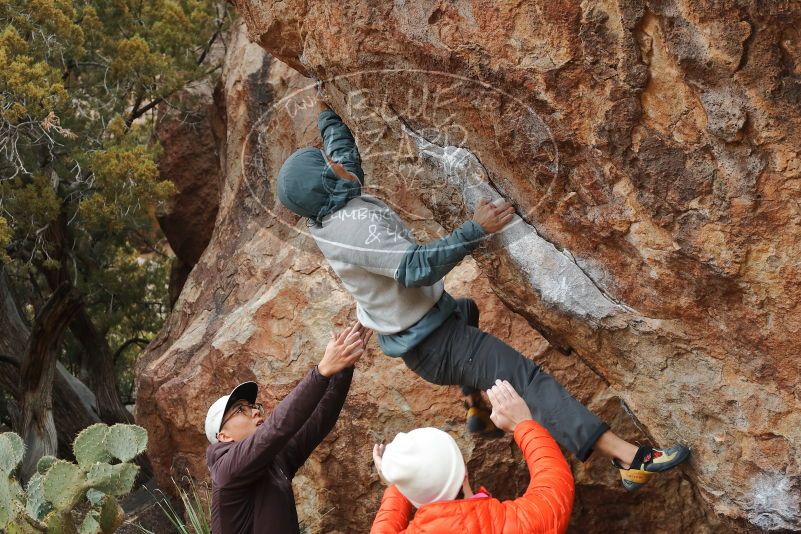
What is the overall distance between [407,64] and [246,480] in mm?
1914

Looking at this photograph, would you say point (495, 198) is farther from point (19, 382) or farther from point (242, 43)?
point (19, 382)

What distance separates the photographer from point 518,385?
3.94 meters

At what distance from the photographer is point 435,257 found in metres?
3.79

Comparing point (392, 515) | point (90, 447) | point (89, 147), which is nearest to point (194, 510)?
point (90, 447)

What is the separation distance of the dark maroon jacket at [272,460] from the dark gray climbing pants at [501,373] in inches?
15.9

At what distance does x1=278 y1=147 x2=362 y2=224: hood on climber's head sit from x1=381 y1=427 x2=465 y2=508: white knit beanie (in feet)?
3.98

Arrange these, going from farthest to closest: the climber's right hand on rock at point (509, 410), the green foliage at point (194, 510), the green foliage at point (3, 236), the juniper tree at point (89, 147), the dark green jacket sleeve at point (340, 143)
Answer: the juniper tree at point (89, 147) < the green foliage at point (3, 236) < the green foliage at point (194, 510) < the dark green jacket sleeve at point (340, 143) < the climber's right hand on rock at point (509, 410)

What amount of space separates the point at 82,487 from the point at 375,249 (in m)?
2.29

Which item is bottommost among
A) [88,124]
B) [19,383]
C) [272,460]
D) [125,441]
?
[19,383]

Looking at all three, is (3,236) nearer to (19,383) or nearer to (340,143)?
(19,383)

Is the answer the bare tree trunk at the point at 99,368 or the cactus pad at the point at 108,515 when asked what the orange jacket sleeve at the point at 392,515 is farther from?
the bare tree trunk at the point at 99,368

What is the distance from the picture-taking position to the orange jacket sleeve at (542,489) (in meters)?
3.17

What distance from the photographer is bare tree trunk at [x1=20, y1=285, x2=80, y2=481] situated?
9.73 metres

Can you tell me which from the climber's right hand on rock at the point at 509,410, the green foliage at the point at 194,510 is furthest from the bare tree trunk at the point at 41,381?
the climber's right hand on rock at the point at 509,410
